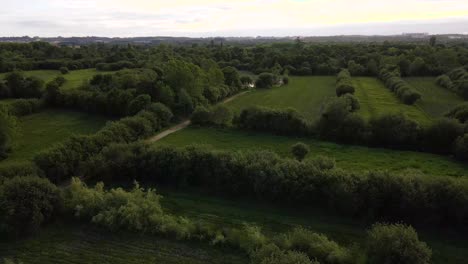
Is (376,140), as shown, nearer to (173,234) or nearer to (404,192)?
(404,192)

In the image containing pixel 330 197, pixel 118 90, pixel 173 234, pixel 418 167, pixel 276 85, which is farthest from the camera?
pixel 276 85

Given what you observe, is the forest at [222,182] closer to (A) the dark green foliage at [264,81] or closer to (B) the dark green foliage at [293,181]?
(B) the dark green foliage at [293,181]

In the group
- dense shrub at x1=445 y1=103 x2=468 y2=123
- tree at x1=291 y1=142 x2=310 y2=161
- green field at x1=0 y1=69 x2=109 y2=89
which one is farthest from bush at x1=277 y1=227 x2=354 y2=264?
green field at x1=0 y1=69 x2=109 y2=89

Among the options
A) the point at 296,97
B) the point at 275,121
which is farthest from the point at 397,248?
the point at 296,97

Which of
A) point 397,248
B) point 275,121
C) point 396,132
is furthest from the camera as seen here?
point 275,121

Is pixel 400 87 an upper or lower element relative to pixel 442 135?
upper

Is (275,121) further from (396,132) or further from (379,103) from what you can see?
(379,103)

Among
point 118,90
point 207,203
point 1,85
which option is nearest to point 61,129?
point 118,90
